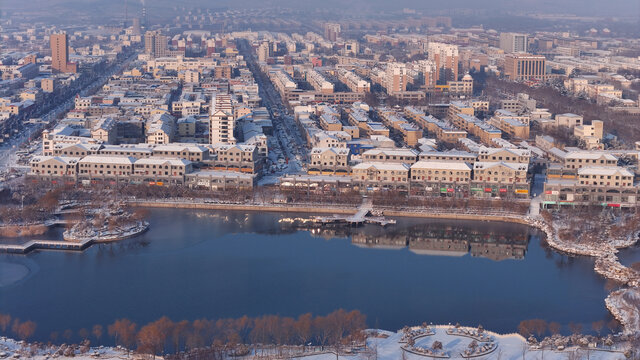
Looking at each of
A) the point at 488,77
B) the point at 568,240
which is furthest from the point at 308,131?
the point at 488,77

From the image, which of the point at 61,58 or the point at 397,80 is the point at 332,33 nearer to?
the point at 61,58

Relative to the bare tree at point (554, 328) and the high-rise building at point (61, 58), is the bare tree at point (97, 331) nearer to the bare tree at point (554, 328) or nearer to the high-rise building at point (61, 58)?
the bare tree at point (554, 328)

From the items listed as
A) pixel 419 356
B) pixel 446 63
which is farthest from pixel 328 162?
pixel 446 63

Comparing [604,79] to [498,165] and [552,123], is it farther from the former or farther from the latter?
Result: [498,165]

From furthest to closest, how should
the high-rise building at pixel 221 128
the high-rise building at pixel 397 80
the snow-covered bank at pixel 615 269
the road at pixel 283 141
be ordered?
the high-rise building at pixel 397 80 < the high-rise building at pixel 221 128 < the road at pixel 283 141 < the snow-covered bank at pixel 615 269

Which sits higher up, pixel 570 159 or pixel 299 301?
pixel 570 159

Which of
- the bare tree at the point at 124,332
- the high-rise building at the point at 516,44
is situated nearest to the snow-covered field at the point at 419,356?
the bare tree at the point at 124,332

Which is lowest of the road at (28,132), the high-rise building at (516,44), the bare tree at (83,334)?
the bare tree at (83,334)
